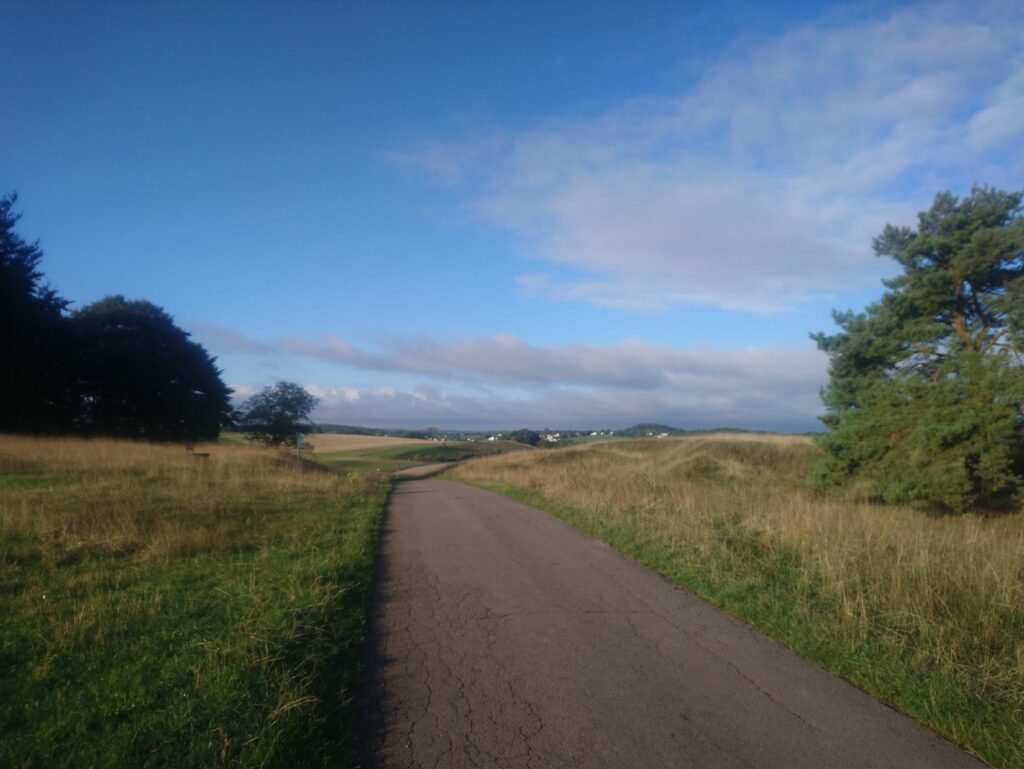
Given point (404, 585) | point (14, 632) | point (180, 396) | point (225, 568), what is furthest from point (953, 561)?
point (180, 396)

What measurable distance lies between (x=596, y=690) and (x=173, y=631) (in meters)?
3.61

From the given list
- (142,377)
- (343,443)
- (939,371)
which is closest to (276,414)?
(142,377)

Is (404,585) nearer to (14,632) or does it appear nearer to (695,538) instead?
(14,632)

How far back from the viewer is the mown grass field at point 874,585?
4.31m

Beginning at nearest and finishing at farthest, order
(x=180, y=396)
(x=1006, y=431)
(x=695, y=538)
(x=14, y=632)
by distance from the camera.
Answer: (x=14, y=632) → (x=695, y=538) → (x=1006, y=431) → (x=180, y=396)

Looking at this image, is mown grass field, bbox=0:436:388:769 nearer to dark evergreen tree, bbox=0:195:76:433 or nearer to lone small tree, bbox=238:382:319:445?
dark evergreen tree, bbox=0:195:76:433

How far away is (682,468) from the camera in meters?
26.2

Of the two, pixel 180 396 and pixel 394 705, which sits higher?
pixel 180 396

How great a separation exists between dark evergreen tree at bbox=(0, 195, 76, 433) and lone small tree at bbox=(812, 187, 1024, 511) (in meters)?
35.3

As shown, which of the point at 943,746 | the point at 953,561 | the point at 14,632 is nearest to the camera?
the point at 943,746

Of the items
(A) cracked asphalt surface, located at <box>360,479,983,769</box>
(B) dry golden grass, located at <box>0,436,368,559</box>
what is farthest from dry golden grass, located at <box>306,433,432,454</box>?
(A) cracked asphalt surface, located at <box>360,479,983,769</box>

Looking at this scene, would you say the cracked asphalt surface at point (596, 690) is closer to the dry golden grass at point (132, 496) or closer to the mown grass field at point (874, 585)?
the mown grass field at point (874, 585)

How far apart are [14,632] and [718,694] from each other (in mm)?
5697

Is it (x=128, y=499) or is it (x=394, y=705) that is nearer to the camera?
(x=394, y=705)
